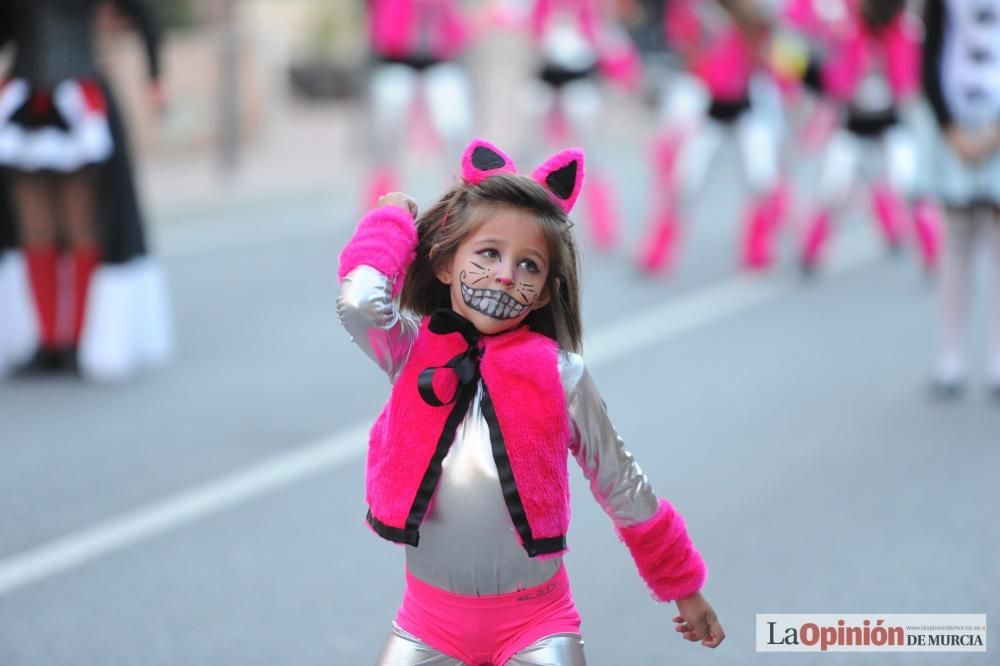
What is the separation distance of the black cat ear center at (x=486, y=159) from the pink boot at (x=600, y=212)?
23.2 ft

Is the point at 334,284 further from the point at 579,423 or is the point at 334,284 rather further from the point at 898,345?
the point at 579,423

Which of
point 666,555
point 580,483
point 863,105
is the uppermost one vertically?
point 863,105

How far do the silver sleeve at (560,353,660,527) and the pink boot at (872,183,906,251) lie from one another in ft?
22.6

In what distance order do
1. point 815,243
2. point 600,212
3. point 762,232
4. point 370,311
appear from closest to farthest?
point 370,311 < point 815,243 < point 762,232 < point 600,212

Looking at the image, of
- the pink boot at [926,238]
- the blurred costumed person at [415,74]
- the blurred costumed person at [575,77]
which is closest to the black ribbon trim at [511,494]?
the pink boot at [926,238]

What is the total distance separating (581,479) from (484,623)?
2778 millimetres

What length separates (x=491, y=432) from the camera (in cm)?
287

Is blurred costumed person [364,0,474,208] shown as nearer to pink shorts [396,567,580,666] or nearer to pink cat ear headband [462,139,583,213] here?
pink cat ear headband [462,139,583,213]

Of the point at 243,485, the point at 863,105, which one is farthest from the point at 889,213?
the point at 243,485

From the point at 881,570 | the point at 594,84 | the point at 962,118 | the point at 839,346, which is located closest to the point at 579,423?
the point at 881,570

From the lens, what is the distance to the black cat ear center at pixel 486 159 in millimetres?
2984

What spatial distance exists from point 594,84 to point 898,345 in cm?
343

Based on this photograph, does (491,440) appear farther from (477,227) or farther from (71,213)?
(71,213)

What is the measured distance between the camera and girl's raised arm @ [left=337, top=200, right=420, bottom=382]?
2830 mm
